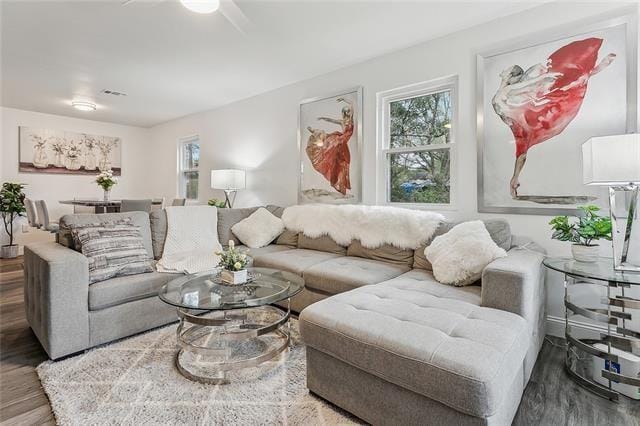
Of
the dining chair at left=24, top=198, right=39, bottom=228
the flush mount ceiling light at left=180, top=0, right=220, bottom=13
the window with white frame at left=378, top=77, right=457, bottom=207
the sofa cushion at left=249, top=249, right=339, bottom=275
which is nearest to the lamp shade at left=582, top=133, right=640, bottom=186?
the window with white frame at left=378, top=77, right=457, bottom=207

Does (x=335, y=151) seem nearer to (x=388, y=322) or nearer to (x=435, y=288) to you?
(x=435, y=288)

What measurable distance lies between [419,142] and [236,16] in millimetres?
1940

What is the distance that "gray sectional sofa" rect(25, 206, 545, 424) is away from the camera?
1.22m

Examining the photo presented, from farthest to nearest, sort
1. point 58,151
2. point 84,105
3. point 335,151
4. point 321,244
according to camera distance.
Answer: point 58,151
point 84,105
point 335,151
point 321,244

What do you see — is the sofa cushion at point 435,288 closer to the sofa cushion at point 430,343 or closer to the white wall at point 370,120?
the sofa cushion at point 430,343

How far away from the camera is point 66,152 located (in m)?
5.81

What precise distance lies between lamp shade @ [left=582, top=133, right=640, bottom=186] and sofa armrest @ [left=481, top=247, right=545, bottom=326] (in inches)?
23.3

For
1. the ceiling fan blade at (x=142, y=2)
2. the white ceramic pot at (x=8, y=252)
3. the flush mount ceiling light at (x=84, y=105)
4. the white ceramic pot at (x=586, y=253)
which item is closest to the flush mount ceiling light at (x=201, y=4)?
the ceiling fan blade at (x=142, y=2)

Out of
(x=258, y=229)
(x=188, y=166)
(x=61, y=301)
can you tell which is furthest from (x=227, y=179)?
(x=61, y=301)

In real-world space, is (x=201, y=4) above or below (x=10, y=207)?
above

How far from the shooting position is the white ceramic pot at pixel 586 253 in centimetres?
196

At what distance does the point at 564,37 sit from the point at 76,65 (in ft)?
14.9

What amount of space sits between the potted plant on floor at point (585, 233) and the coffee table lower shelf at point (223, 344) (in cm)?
180

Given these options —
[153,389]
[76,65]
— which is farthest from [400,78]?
[76,65]
